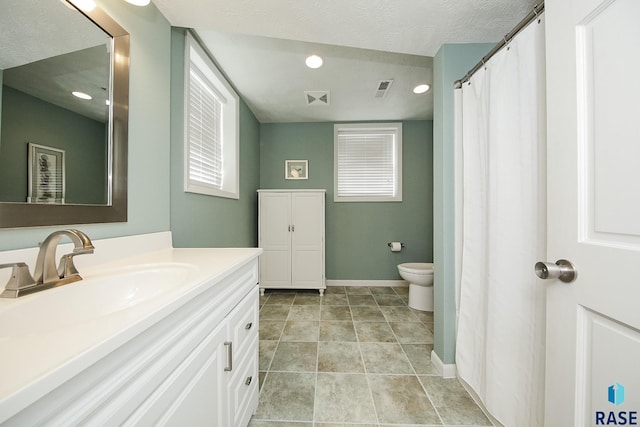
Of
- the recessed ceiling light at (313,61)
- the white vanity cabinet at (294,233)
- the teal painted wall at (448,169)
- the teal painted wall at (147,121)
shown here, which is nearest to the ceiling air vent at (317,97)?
the recessed ceiling light at (313,61)

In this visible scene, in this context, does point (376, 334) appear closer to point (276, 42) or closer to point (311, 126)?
point (276, 42)

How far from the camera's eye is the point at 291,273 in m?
2.85

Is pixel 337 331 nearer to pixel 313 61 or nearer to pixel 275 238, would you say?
pixel 275 238

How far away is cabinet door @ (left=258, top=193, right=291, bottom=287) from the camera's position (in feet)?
9.29

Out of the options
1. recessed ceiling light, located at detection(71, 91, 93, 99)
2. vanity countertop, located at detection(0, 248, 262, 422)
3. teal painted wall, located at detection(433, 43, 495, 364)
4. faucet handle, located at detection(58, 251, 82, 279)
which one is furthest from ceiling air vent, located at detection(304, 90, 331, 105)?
faucet handle, located at detection(58, 251, 82, 279)

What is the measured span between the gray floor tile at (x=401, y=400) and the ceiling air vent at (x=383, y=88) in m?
2.43

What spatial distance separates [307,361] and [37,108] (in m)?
1.83

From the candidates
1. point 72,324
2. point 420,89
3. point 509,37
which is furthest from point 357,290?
point 72,324

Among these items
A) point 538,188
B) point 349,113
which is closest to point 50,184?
point 538,188

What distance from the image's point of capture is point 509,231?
3.33ft

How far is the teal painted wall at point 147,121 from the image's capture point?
1059 millimetres

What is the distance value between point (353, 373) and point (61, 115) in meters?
1.92

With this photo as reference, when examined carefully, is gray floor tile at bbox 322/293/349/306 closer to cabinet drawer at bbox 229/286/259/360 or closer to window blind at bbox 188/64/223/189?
cabinet drawer at bbox 229/286/259/360

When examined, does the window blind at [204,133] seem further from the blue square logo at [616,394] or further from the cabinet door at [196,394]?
the blue square logo at [616,394]
